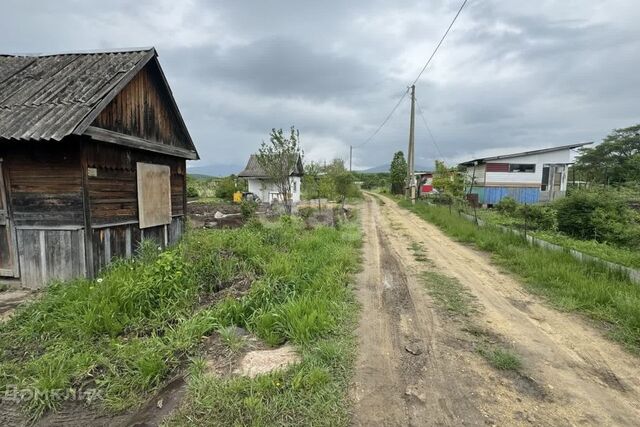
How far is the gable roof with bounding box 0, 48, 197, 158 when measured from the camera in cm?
513

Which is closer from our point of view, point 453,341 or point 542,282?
point 453,341

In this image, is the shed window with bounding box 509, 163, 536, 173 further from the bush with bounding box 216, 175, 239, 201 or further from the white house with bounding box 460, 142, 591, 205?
the bush with bounding box 216, 175, 239, 201

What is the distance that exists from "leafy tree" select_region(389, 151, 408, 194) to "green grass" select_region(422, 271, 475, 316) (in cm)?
3566

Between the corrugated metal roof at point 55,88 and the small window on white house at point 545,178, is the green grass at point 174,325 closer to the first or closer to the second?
the corrugated metal roof at point 55,88

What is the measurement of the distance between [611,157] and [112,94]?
4954 centimetres

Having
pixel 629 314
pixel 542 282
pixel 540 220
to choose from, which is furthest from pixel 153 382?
pixel 540 220

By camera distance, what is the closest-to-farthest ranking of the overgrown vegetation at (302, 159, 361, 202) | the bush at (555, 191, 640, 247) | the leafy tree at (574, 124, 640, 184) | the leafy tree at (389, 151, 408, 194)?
the bush at (555, 191, 640, 247) < the overgrown vegetation at (302, 159, 361, 202) < the leafy tree at (574, 124, 640, 184) < the leafy tree at (389, 151, 408, 194)

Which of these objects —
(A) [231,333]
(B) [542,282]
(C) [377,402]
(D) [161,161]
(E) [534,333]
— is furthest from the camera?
(D) [161,161]

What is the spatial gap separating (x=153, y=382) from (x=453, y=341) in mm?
3231

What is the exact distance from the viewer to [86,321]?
12.9ft

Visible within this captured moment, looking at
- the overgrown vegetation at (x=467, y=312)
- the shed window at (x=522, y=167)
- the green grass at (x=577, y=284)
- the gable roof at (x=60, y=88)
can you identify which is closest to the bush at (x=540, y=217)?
the green grass at (x=577, y=284)

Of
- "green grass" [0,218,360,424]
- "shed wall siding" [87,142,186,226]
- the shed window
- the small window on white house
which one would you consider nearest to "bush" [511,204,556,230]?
"green grass" [0,218,360,424]

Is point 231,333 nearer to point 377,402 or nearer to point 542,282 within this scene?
point 377,402

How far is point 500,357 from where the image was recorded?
334 cm
